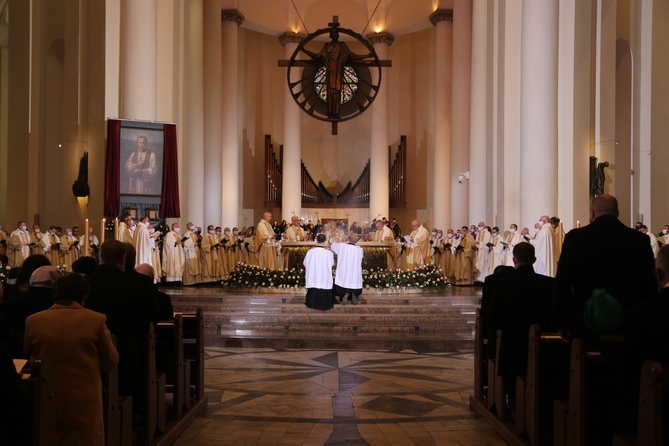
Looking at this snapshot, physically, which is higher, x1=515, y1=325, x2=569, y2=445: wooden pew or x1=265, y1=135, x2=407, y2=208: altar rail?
x1=265, y1=135, x2=407, y2=208: altar rail

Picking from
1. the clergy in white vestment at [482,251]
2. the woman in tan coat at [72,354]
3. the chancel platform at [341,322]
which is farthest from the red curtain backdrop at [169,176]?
the woman in tan coat at [72,354]

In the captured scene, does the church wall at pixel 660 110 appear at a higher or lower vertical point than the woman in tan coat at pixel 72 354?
higher

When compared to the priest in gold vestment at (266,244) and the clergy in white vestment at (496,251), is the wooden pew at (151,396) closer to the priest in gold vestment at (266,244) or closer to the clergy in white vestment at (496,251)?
the clergy in white vestment at (496,251)

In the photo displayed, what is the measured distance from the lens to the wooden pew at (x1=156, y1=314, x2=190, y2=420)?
6.34m

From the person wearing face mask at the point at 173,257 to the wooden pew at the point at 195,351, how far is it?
31.0ft

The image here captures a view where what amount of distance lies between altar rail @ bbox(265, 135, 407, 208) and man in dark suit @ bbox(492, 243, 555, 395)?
67.7ft

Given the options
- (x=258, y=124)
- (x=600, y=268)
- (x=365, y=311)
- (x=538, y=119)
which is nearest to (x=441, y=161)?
(x=258, y=124)

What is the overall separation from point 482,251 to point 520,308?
39.2 ft

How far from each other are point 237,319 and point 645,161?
10357 mm

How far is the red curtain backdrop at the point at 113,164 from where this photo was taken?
14812 mm

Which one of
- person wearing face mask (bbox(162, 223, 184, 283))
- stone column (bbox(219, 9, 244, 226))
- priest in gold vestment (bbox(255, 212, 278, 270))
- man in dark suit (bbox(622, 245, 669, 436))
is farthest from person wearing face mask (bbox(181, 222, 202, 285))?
man in dark suit (bbox(622, 245, 669, 436))

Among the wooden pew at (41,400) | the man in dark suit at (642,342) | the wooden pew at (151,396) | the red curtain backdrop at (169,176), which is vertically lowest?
the wooden pew at (151,396)

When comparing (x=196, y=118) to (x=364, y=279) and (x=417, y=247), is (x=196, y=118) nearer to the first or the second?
(x=417, y=247)

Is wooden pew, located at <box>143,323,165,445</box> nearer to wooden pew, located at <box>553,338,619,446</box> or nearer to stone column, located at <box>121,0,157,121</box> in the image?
wooden pew, located at <box>553,338,619,446</box>
